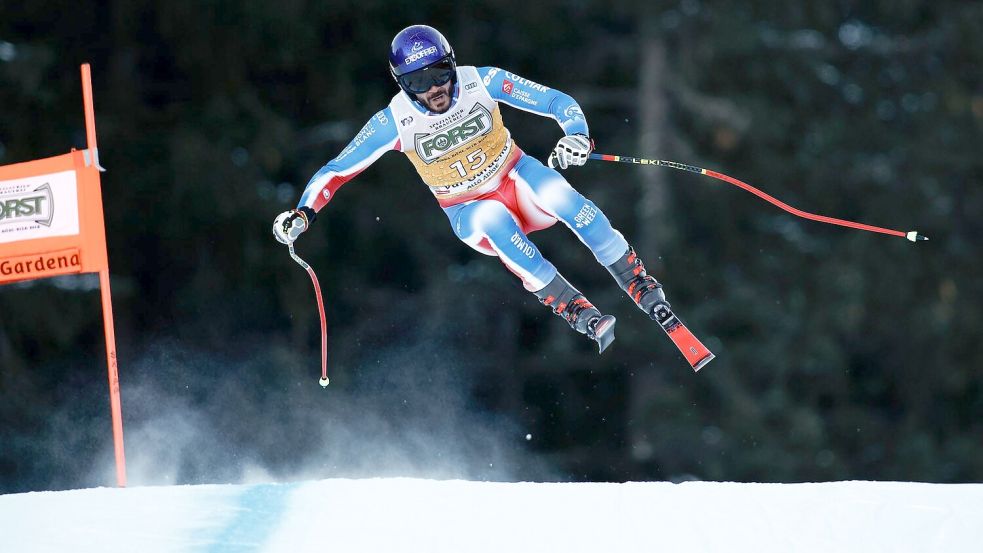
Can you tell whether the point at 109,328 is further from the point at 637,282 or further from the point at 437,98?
the point at 637,282

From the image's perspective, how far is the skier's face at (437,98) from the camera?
6.43 m

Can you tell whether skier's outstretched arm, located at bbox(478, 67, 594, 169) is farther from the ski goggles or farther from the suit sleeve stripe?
the suit sleeve stripe

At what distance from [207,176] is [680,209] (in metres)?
4.01

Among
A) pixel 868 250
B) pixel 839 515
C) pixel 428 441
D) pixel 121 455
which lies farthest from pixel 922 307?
pixel 121 455

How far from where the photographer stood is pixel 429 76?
6.38m

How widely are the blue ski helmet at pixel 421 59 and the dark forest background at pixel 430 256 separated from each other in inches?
189

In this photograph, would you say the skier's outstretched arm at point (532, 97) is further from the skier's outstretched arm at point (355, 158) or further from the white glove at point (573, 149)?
the skier's outstretched arm at point (355, 158)

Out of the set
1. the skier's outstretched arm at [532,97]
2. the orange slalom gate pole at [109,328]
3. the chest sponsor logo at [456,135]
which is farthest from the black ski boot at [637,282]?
the orange slalom gate pole at [109,328]

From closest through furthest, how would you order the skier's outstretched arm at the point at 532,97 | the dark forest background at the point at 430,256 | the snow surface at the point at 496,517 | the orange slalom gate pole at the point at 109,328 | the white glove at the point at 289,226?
the snow surface at the point at 496,517 < the white glove at the point at 289,226 < the skier's outstretched arm at the point at 532,97 < the orange slalom gate pole at the point at 109,328 < the dark forest background at the point at 430,256

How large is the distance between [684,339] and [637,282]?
32 centimetres

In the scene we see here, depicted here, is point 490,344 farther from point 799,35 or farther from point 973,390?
point 973,390

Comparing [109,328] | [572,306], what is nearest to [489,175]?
[572,306]

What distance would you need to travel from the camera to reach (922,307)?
14.0 metres

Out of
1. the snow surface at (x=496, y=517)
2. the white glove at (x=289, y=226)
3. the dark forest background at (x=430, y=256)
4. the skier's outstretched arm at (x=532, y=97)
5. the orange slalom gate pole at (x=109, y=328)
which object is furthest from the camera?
the dark forest background at (x=430, y=256)
